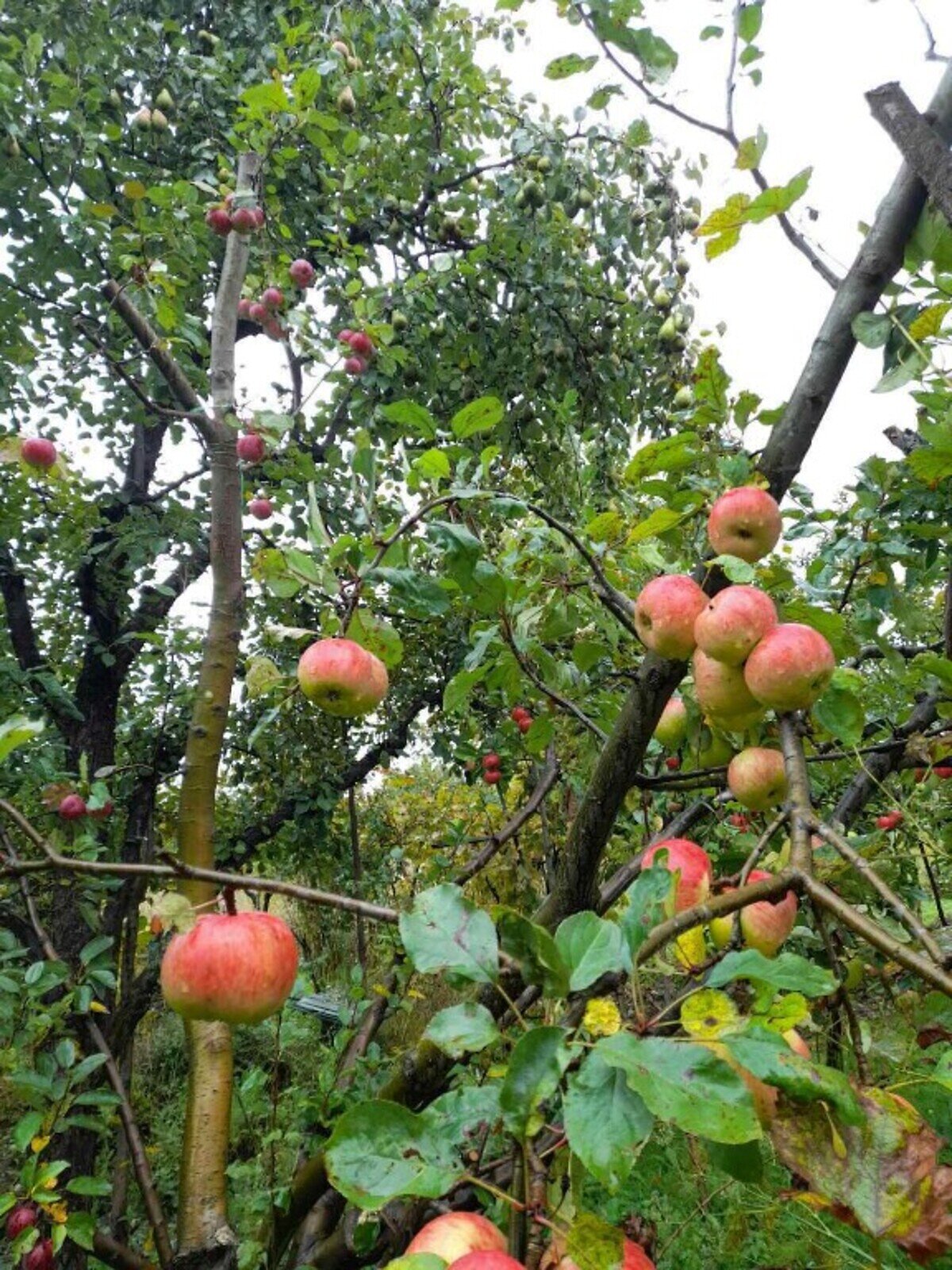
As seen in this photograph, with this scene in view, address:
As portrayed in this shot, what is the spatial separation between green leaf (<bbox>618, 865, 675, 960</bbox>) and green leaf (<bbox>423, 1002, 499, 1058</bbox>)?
100mm

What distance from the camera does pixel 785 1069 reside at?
1.37 ft

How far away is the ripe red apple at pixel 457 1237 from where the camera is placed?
19.6 inches

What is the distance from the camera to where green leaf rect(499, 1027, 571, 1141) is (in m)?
0.42

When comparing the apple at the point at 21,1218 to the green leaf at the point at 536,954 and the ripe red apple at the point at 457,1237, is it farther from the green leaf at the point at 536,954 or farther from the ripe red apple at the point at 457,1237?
the green leaf at the point at 536,954

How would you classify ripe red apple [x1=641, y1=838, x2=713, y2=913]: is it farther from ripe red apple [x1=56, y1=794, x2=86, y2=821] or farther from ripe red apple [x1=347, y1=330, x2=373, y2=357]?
ripe red apple [x1=347, y1=330, x2=373, y2=357]

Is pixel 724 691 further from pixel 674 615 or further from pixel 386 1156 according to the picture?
pixel 386 1156

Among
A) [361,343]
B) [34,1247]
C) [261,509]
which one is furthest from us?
[261,509]

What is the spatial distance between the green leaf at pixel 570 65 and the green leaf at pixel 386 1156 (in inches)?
46.9

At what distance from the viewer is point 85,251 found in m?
2.90

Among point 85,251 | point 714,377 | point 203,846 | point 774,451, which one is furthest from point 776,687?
point 85,251

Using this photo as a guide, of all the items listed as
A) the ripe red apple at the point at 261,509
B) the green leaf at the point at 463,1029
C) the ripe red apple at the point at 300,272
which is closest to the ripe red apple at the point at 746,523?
the green leaf at the point at 463,1029

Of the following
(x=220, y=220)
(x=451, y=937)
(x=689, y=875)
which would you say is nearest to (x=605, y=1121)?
(x=451, y=937)

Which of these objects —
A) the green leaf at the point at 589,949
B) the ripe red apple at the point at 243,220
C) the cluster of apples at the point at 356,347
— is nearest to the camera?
the green leaf at the point at 589,949

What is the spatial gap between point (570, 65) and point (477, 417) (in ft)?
1.53
